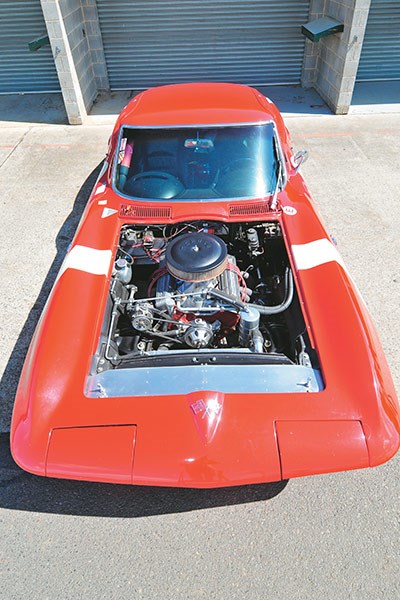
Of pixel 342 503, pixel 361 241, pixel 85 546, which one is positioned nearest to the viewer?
pixel 85 546

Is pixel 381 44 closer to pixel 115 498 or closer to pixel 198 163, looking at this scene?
pixel 198 163

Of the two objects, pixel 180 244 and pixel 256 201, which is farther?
pixel 256 201

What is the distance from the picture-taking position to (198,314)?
286cm

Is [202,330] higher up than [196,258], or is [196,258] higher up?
[196,258]

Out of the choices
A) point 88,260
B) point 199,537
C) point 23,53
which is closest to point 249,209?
point 88,260

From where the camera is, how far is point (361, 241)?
4852 millimetres

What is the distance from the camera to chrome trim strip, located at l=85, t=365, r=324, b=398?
91.9 inches

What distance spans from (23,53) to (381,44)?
723cm

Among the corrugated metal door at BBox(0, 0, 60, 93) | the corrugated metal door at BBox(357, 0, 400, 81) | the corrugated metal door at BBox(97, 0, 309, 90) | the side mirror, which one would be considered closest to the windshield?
the side mirror

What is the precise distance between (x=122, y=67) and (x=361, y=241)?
Answer: 261 inches

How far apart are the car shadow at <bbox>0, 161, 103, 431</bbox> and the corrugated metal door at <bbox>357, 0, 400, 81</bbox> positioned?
22.0ft

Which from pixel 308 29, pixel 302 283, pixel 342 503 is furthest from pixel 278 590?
pixel 308 29

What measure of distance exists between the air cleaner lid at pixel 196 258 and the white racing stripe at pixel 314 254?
579 millimetres

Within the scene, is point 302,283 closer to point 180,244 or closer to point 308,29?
point 180,244
